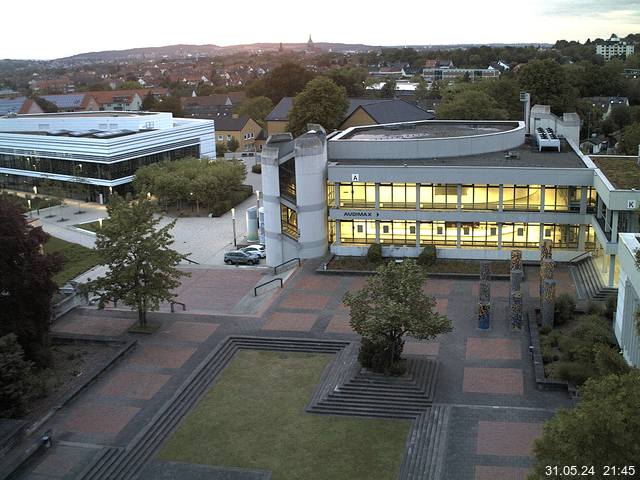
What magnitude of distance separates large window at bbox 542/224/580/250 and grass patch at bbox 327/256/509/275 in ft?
9.90

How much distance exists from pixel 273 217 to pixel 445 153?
1192 centimetres

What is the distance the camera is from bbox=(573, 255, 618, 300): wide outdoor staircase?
113 feet

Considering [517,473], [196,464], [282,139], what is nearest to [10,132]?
[282,139]

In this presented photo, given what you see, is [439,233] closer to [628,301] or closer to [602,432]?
[628,301]

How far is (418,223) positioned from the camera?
42000mm

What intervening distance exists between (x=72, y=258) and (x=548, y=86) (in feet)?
194

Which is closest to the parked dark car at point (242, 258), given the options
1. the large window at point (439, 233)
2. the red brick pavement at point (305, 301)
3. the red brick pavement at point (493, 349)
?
the red brick pavement at point (305, 301)

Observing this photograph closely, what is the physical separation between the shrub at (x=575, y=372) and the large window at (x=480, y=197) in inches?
644

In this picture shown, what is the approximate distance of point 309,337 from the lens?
31.5 metres

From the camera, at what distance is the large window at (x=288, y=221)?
42844 mm

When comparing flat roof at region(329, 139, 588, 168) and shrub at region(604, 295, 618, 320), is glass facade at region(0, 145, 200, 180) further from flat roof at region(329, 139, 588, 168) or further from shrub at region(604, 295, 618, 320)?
shrub at region(604, 295, 618, 320)

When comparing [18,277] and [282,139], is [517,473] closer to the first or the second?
[18,277]

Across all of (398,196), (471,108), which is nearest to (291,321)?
(398,196)

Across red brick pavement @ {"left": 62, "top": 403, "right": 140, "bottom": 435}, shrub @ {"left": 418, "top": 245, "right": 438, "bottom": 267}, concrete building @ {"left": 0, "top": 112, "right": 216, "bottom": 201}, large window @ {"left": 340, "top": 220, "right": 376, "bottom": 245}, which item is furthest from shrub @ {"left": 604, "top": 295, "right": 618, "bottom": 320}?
concrete building @ {"left": 0, "top": 112, "right": 216, "bottom": 201}
